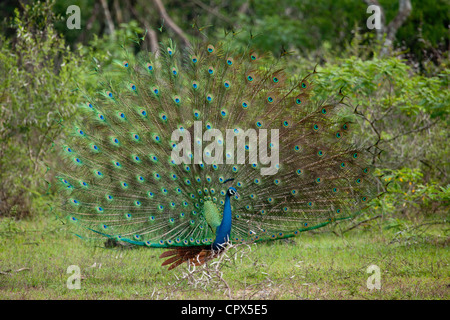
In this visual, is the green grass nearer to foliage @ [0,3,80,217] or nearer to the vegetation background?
the vegetation background

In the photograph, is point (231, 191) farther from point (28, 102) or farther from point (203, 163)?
point (28, 102)

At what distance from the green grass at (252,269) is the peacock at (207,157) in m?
0.52

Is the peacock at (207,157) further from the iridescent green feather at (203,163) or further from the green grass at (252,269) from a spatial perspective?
the green grass at (252,269)

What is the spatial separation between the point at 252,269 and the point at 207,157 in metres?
1.43

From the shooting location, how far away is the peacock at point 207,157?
6.62m

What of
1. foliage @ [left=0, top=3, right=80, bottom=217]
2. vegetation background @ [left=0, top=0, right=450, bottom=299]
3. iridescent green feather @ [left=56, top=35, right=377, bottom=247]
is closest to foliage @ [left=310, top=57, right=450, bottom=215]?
vegetation background @ [left=0, top=0, right=450, bottom=299]

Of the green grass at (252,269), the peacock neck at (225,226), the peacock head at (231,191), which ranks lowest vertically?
the green grass at (252,269)

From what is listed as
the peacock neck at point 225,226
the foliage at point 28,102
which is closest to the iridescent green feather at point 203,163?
the peacock neck at point 225,226

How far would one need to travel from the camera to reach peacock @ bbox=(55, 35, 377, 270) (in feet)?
21.7

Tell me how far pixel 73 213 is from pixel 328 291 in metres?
2.80

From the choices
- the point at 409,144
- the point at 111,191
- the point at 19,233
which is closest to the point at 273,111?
the point at 111,191

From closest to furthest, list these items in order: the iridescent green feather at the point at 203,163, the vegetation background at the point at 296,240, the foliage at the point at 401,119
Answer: the vegetation background at the point at 296,240 → the iridescent green feather at the point at 203,163 → the foliage at the point at 401,119

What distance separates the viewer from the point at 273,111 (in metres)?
6.69

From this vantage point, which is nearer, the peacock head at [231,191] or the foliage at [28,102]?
the peacock head at [231,191]
